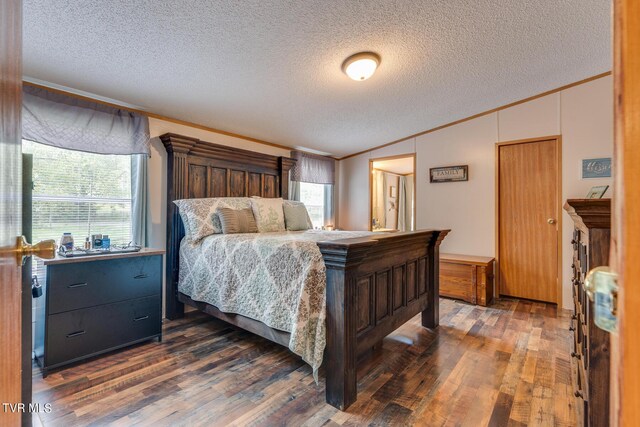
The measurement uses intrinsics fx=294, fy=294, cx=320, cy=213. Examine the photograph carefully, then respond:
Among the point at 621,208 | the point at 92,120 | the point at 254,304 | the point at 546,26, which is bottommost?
the point at 254,304

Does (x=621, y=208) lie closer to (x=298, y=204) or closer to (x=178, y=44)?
(x=178, y=44)

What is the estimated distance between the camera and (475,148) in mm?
3998

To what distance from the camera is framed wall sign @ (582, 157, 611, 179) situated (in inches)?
125

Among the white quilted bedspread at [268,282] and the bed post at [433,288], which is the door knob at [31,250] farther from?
the bed post at [433,288]

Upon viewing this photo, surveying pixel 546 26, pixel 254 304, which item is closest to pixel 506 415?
pixel 254 304

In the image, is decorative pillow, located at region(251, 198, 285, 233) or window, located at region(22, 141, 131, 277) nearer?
window, located at region(22, 141, 131, 277)

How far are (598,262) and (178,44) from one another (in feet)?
8.15

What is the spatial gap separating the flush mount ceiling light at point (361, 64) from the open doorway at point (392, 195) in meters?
3.25

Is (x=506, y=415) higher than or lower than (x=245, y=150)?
lower

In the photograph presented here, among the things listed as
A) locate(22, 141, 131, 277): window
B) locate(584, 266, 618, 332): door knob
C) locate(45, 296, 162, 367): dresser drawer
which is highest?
locate(22, 141, 131, 277): window

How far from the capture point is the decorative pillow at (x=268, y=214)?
3211 millimetres

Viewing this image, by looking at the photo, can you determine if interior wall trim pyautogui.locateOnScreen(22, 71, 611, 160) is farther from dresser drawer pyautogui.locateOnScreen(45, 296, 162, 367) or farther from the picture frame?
dresser drawer pyautogui.locateOnScreen(45, 296, 162, 367)

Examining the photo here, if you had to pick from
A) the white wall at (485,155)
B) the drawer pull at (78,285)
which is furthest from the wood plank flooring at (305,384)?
the white wall at (485,155)

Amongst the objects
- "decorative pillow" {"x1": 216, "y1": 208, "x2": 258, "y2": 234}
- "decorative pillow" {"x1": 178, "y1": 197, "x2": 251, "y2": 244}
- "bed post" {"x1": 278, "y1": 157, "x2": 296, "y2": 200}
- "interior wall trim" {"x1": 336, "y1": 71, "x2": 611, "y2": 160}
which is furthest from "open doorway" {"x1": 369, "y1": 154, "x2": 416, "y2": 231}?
"decorative pillow" {"x1": 178, "y1": 197, "x2": 251, "y2": 244}
